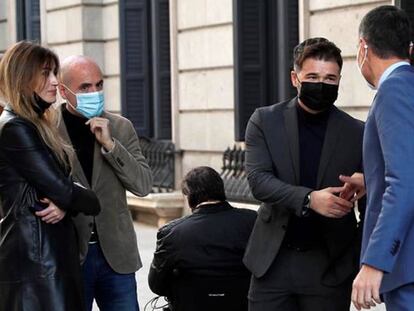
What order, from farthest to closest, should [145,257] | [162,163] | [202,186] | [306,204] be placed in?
[162,163] < [145,257] < [202,186] < [306,204]

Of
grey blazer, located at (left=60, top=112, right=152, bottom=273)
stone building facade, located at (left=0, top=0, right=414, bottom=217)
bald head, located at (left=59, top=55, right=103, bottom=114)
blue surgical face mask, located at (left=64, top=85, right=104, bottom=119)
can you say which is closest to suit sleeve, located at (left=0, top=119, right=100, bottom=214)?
grey blazer, located at (left=60, top=112, right=152, bottom=273)

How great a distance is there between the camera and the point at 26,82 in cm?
529

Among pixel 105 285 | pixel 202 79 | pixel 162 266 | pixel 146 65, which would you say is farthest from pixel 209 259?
pixel 146 65

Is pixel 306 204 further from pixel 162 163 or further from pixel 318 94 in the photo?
pixel 162 163

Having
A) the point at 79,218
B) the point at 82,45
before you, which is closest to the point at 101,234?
the point at 79,218

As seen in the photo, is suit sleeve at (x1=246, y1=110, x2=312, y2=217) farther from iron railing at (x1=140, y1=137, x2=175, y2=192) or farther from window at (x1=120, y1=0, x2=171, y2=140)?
window at (x1=120, y1=0, x2=171, y2=140)

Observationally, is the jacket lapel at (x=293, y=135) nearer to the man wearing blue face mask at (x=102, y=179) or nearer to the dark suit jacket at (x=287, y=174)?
the dark suit jacket at (x=287, y=174)

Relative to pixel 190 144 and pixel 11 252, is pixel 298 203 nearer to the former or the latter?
pixel 11 252

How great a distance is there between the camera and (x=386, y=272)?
4098 mm

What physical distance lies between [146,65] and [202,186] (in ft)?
33.1

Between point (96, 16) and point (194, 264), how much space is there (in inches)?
449

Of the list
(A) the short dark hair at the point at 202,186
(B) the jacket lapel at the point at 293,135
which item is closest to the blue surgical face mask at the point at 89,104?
(A) the short dark hair at the point at 202,186

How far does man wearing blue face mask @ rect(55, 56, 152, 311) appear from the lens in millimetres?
5844

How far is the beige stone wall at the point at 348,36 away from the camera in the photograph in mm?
10922
